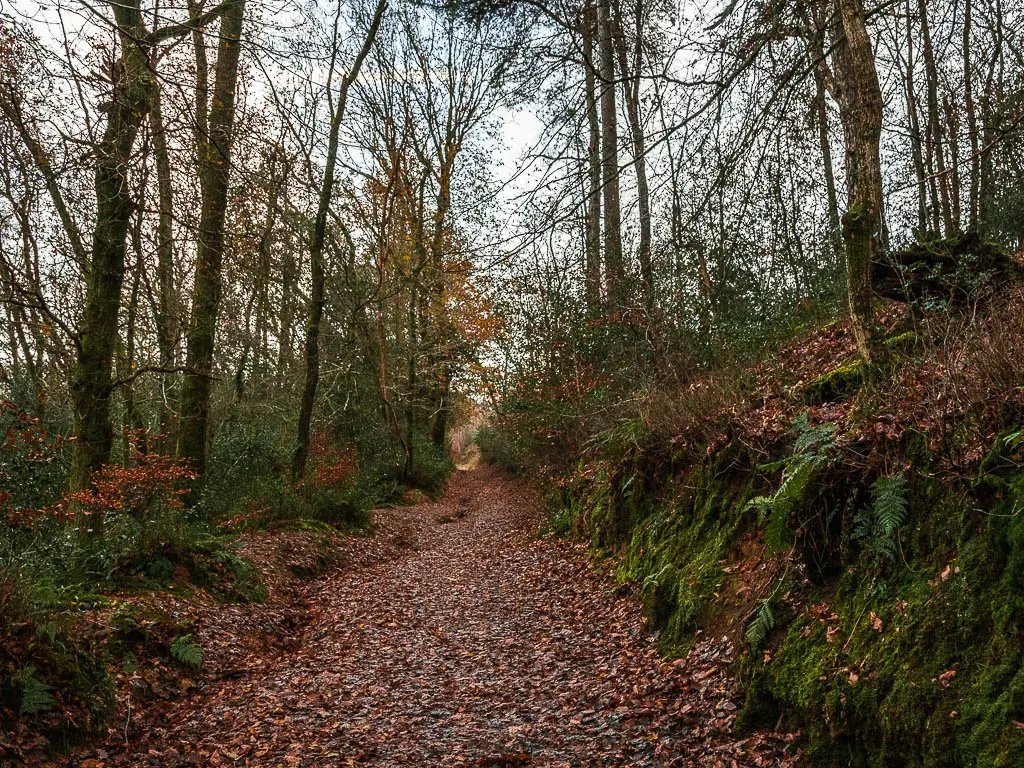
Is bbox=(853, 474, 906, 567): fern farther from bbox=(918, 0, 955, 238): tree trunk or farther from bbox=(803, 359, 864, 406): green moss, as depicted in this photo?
bbox=(918, 0, 955, 238): tree trunk

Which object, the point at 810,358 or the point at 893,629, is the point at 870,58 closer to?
the point at 810,358

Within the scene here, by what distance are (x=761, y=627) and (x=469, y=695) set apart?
2.54 m

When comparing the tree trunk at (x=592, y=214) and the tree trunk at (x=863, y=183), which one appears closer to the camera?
the tree trunk at (x=863, y=183)

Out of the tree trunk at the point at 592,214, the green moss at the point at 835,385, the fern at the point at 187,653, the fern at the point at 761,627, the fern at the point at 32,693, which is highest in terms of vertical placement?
the tree trunk at the point at 592,214

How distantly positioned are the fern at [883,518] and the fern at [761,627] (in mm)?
755

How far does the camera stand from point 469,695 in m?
5.04

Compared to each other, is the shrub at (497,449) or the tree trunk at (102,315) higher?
the tree trunk at (102,315)

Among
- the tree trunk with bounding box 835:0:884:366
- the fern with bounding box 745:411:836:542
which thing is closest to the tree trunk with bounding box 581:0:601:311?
the tree trunk with bounding box 835:0:884:366

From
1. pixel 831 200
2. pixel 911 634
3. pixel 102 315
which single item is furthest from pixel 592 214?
pixel 911 634

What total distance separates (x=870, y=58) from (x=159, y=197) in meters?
12.5

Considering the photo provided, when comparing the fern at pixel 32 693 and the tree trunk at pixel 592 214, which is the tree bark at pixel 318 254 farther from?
the fern at pixel 32 693

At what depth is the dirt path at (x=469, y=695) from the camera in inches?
157

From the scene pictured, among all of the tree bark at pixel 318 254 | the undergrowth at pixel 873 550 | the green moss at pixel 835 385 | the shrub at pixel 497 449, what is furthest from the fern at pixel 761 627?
the shrub at pixel 497 449

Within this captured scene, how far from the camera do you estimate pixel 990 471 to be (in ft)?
10.1
